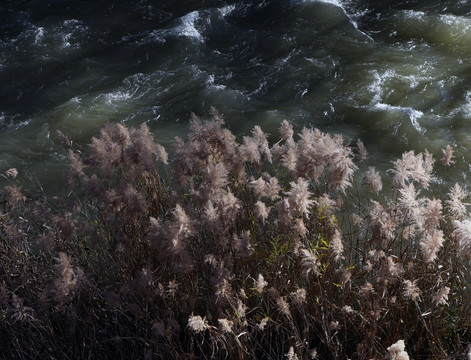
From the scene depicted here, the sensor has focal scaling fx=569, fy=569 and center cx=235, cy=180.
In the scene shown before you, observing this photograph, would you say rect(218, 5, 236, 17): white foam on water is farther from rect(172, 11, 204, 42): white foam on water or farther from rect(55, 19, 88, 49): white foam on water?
rect(55, 19, 88, 49): white foam on water

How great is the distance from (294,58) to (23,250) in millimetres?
5021

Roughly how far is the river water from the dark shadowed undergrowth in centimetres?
247

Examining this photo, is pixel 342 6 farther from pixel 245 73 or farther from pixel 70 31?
pixel 70 31

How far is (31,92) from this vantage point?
7.70 m

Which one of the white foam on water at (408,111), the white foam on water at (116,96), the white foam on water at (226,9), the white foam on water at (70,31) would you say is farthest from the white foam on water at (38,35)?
the white foam on water at (408,111)

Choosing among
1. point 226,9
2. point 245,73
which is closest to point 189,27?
point 226,9

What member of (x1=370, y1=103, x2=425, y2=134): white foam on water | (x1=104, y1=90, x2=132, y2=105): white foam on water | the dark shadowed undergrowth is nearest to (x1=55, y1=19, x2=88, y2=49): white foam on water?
(x1=104, y1=90, x2=132, y2=105): white foam on water

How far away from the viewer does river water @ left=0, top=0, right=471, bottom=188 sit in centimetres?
624

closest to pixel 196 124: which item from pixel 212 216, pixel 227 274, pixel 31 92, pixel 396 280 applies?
pixel 212 216

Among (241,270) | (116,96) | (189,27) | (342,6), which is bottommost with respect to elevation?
(116,96)

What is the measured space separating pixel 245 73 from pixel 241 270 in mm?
4776

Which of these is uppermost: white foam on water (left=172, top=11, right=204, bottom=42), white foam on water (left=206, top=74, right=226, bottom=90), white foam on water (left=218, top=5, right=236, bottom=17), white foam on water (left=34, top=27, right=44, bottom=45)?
white foam on water (left=218, top=5, right=236, bottom=17)

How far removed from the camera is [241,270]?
306 centimetres

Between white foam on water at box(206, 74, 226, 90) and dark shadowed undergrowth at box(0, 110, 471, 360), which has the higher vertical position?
dark shadowed undergrowth at box(0, 110, 471, 360)
